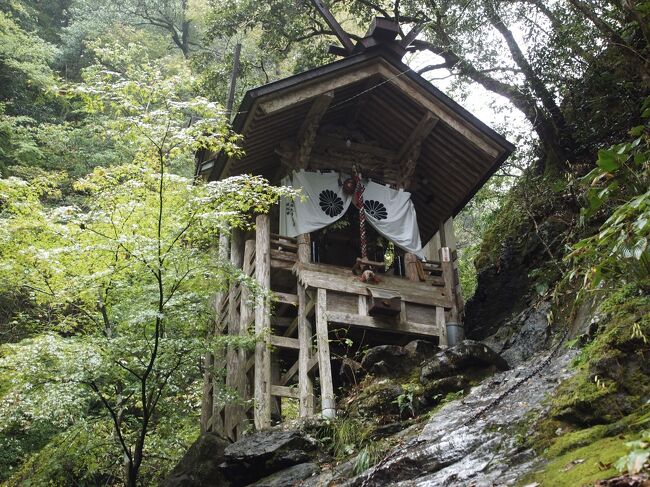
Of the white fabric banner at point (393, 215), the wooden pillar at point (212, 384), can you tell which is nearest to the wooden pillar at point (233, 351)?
the wooden pillar at point (212, 384)

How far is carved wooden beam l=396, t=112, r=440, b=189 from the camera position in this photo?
1244cm

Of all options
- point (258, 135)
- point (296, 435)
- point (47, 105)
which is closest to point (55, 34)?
point (47, 105)

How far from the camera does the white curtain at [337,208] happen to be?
38.7 feet

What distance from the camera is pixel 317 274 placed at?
10.9 meters

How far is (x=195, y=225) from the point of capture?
7.89m

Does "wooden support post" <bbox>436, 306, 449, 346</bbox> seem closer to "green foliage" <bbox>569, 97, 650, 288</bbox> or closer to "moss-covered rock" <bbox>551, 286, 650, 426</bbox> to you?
"green foliage" <bbox>569, 97, 650, 288</bbox>

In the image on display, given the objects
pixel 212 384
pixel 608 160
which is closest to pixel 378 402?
pixel 212 384

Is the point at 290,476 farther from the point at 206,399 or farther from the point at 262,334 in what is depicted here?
the point at 206,399

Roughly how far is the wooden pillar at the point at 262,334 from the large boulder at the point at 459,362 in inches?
102

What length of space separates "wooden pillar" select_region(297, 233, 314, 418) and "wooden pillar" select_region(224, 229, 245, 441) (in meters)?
1.10

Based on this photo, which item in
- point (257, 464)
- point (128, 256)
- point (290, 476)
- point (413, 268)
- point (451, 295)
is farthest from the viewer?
point (413, 268)

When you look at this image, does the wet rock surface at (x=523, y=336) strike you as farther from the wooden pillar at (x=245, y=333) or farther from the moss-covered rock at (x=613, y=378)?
the wooden pillar at (x=245, y=333)

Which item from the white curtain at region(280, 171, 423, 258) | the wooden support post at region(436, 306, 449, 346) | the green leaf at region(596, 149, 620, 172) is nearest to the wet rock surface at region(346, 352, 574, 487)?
the green leaf at region(596, 149, 620, 172)

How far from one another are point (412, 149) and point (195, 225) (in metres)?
6.49
